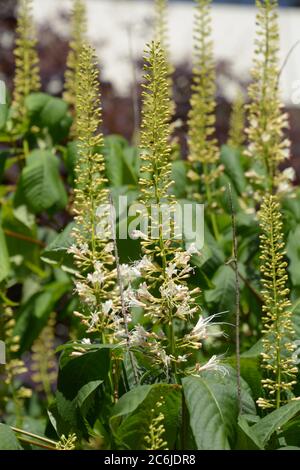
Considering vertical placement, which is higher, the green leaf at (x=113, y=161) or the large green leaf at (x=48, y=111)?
the large green leaf at (x=48, y=111)

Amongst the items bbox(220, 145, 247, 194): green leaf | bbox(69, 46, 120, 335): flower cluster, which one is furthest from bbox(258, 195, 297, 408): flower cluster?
bbox(220, 145, 247, 194): green leaf

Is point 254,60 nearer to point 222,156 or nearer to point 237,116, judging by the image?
point 222,156

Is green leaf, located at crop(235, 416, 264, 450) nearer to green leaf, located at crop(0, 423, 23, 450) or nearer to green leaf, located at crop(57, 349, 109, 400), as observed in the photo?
green leaf, located at crop(57, 349, 109, 400)

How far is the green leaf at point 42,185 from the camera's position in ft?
11.6

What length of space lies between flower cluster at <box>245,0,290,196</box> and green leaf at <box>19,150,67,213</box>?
2.73ft

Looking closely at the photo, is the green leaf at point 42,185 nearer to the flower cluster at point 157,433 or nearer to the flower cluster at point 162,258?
the flower cluster at point 162,258

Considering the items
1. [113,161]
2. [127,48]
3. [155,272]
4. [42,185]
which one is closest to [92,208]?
[155,272]

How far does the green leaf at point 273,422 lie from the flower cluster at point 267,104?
1609 mm

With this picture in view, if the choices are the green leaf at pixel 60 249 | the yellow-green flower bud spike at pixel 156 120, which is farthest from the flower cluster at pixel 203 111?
the yellow-green flower bud spike at pixel 156 120
